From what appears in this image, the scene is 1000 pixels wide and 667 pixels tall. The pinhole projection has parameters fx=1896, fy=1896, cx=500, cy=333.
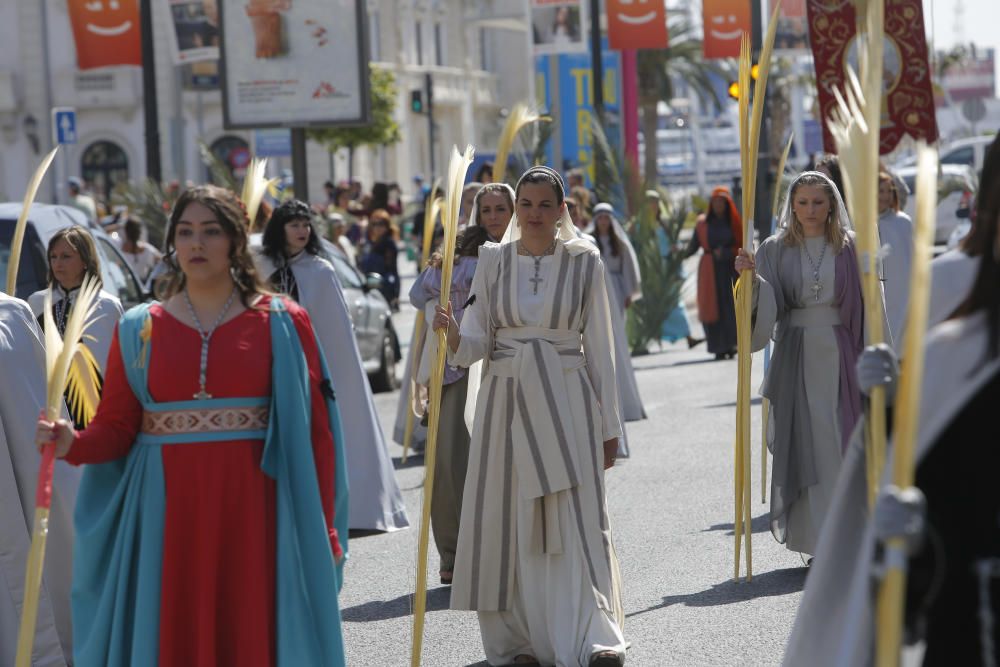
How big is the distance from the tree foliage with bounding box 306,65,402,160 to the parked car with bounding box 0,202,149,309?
3281 cm

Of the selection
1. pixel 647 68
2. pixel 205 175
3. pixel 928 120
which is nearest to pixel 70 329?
pixel 928 120

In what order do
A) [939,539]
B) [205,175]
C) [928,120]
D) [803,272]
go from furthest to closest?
1. [205,175]
2. [928,120]
3. [803,272]
4. [939,539]

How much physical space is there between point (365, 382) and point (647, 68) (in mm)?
38102

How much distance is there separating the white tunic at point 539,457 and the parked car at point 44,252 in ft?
12.8

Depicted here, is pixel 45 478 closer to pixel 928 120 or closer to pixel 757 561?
pixel 757 561

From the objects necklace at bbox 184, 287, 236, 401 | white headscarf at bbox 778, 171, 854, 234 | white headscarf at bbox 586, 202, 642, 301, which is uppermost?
white headscarf at bbox 778, 171, 854, 234

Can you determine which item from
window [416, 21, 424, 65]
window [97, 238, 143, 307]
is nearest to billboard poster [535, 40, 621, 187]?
window [97, 238, 143, 307]

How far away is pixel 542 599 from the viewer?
262 inches

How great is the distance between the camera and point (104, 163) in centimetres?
6181

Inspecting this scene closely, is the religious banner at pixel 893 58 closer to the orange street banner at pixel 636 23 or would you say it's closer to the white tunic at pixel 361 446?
the white tunic at pixel 361 446

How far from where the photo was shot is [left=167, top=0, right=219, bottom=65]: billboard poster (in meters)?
21.6

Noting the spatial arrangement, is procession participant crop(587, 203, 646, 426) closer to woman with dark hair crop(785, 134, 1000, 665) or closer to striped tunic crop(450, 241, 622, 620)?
striped tunic crop(450, 241, 622, 620)

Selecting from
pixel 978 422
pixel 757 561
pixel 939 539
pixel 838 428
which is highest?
pixel 978 422

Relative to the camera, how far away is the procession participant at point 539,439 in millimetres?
6609
